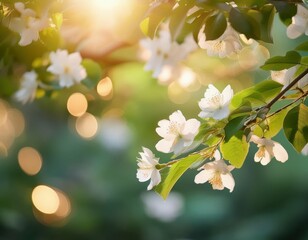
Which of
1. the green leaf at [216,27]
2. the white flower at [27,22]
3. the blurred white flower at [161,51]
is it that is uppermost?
the blurred white flower at [161,51]

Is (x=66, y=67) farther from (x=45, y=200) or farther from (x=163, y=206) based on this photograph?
(x=163, y=206)

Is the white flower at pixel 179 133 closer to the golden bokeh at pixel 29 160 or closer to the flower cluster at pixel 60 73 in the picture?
the flower cluster at pixel 60 73

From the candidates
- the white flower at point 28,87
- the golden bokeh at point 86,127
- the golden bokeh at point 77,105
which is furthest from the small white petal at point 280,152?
the golden bokeh at point 86,127

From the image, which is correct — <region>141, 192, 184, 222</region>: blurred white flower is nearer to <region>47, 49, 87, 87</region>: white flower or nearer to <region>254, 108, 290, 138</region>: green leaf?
<region>47, 49, 87, 87</region>: white flower

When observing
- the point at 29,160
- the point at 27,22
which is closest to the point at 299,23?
the point at 27,22

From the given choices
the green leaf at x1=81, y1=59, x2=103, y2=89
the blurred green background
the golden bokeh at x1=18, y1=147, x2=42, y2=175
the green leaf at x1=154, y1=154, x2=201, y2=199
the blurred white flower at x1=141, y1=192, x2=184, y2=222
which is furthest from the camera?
the blurred white flower at x1=141, y1=192, x2=184, y2=222

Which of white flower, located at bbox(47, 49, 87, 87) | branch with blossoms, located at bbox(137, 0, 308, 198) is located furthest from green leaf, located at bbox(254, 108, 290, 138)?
white flower, located at bbox(47, 49, 87, 87)
